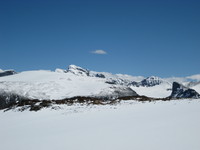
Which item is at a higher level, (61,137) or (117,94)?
(117,94)

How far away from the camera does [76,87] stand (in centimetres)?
6931

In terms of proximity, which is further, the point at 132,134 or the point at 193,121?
the point at 193,121

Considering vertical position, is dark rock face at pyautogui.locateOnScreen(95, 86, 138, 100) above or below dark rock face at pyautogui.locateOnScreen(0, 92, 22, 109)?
above

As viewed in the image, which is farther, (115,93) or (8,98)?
(115,93)

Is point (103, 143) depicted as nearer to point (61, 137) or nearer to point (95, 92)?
point (61, 137)

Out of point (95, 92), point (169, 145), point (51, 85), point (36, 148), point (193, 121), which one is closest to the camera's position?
point (169, 145)

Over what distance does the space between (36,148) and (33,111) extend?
14.0 m

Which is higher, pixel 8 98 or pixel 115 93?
pixel 115 93

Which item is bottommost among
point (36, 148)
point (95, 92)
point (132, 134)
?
point (36, 148)

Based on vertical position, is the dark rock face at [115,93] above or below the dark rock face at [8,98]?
above

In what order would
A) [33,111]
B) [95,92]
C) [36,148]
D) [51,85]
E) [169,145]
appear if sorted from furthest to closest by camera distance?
1. [51,85]
2. [95,92]
3. [33,111]
4. [36,148]
5. [169,145]

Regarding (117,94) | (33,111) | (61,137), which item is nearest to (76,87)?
(117,94)

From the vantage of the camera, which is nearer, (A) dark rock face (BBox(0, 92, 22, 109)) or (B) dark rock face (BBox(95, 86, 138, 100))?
(A) dark rock face (BBox(0, 92, 22, 109))

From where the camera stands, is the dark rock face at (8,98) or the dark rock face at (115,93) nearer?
the dark rock face at (8,98)
